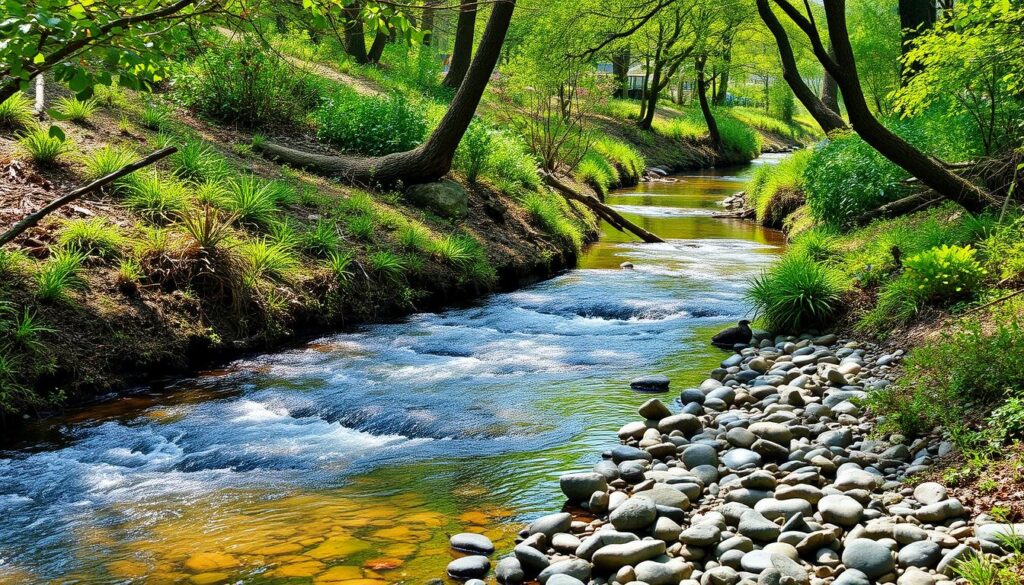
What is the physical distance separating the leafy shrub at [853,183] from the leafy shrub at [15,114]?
32.6ft

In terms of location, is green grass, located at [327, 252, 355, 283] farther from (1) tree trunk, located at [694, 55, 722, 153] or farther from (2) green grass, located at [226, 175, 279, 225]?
(1) tree trunk, located at [694, 55, 722, 153]

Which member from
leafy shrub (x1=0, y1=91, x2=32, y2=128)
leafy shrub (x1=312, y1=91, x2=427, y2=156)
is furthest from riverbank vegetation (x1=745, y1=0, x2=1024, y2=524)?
leafy shrub (x1=0, y1=91, x2=32, y2=128)

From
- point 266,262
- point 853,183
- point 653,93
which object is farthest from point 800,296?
point 653,93

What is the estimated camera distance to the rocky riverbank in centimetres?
400

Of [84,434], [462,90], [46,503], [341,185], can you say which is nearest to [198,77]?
[341,185]

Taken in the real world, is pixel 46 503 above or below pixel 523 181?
below

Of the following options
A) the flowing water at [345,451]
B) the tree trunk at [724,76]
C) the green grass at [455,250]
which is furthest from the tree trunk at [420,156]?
the tree trunk at [724,76]

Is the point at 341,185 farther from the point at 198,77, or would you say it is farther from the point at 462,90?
the point at 198,77

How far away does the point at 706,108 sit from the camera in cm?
3403

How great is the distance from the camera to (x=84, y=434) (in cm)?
635

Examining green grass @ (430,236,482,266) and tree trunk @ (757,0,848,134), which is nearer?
tree trunk @ (757,0,848,134)

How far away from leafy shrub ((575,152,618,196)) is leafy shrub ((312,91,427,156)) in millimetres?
6414

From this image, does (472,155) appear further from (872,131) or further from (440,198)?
(872,131)

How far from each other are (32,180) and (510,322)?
4952mm
